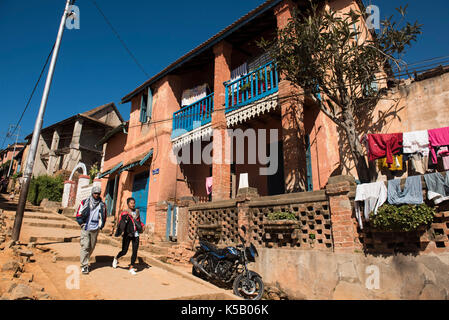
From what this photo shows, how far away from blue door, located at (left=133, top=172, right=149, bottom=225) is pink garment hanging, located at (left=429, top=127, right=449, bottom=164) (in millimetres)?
10783

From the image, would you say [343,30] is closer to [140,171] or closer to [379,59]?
[379,59]

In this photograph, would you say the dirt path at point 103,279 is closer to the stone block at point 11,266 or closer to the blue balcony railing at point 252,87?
the stone block at point 11,266

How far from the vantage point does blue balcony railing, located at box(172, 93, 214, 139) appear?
11211mm

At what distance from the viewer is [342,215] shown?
5461mm

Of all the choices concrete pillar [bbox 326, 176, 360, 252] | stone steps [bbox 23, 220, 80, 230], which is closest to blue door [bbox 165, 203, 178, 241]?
stone steps [bbox 23, 220, 80, 230]

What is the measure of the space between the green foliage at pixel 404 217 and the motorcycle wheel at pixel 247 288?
2.47 meters

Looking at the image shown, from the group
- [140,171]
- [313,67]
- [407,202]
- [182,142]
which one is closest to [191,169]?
[182,142]

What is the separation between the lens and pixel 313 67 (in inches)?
274

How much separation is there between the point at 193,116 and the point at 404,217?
9.03m

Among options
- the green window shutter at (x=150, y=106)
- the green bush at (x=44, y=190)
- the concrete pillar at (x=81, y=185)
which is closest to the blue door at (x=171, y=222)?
the green window shutter at (x=150, y=106)

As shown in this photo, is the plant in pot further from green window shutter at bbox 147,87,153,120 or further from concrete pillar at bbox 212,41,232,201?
green window shutter at bbox 147,87,153,120

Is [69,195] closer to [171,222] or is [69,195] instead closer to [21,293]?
[171,222]

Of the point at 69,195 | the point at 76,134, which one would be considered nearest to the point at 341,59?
the point at 69,195

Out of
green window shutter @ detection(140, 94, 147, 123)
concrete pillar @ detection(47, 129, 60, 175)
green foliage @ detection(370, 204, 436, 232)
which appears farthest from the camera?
concrete pillar @ detection(47, 129, 60, 175)
